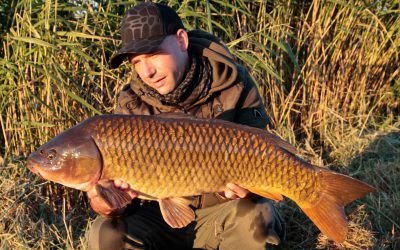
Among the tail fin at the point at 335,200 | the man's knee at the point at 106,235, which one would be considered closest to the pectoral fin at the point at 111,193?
the man's knee at the point at 106,235

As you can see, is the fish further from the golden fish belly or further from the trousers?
the trousers

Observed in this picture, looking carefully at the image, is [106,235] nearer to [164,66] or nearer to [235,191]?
[235,191]

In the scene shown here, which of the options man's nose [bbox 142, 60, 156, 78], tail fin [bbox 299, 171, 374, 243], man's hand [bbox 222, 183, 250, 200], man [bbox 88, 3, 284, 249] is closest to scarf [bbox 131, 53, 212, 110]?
man [bbox 88, 3, 284, 249]

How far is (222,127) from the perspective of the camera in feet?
6.16

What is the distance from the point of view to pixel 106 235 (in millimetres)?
2127

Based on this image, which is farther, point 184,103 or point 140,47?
point 184,103

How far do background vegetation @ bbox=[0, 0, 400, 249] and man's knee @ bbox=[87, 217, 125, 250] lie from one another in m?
0.34

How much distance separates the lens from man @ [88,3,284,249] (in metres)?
2.16

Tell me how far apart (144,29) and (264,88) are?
4.69 ft

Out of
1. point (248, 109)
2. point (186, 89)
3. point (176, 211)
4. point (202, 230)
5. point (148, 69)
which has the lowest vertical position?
point (202, 230)

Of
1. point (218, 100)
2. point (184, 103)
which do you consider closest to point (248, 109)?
point (218, 100)

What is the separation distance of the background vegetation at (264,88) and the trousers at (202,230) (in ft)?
1.21

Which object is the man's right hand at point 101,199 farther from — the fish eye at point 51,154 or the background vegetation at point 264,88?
the background vegetation at point 264,88

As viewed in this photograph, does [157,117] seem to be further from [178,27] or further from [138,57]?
[178,27]
